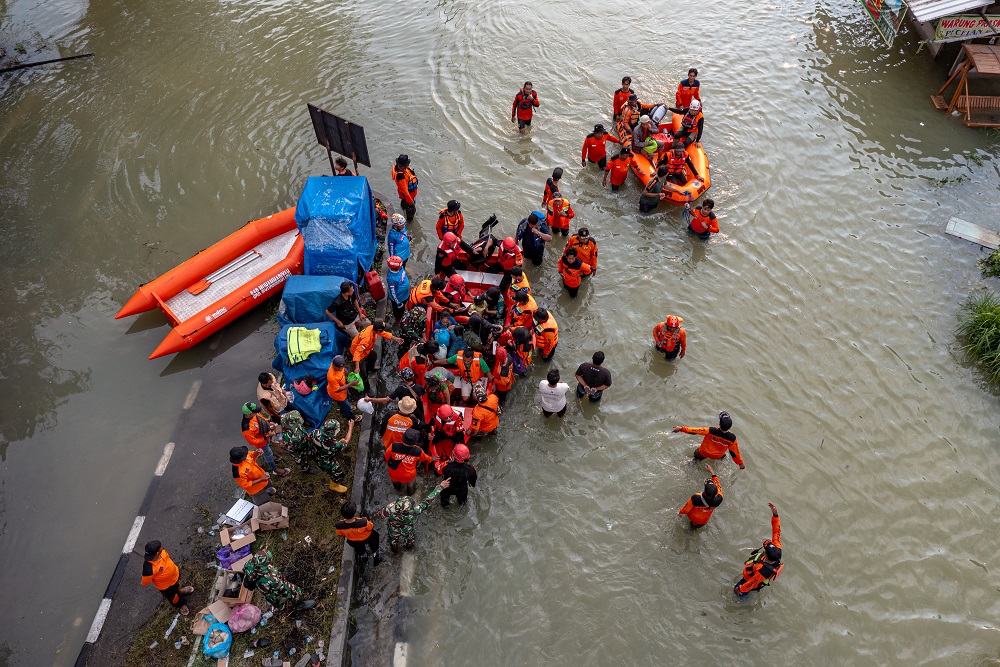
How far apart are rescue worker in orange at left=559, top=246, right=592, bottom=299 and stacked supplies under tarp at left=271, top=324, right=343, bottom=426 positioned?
4.03 metres

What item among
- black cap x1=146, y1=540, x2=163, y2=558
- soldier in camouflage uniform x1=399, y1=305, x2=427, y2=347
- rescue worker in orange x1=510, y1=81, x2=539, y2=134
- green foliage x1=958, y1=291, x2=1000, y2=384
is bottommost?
green foliage x1=958, y1=291, x2=1000, y2=384

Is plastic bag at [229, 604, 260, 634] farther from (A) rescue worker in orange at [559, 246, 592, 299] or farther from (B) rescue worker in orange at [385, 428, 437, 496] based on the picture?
(A) rescue worker in orange at [559, 246, 592, 299]

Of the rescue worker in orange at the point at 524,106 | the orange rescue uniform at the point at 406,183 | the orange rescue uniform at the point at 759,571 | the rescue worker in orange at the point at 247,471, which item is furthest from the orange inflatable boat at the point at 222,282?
the orange rescue uniform at the point at 759,571

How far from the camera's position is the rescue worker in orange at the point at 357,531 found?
7132 mm

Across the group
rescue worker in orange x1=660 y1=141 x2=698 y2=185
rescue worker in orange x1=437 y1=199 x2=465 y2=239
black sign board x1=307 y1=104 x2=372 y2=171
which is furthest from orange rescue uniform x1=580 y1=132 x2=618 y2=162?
black sign board x1=307 y1=104 x2=372 y2=171

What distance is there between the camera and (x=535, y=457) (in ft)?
30.2

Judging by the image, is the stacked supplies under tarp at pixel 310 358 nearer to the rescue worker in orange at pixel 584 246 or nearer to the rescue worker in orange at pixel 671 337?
the rescue worker in orange at pixel 584 246

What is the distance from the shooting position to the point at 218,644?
23.6 feet

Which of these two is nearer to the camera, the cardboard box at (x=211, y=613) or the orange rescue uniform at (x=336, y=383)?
the cardboard box at (x=211, y=613)

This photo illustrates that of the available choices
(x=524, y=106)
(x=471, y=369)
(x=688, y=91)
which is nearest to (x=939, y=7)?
(x=688, y=91)

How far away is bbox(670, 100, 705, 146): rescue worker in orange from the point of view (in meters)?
13.3

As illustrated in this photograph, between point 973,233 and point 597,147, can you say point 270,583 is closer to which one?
point 597,147

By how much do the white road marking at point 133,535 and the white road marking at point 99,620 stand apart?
682mm

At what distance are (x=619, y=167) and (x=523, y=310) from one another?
4886mm
